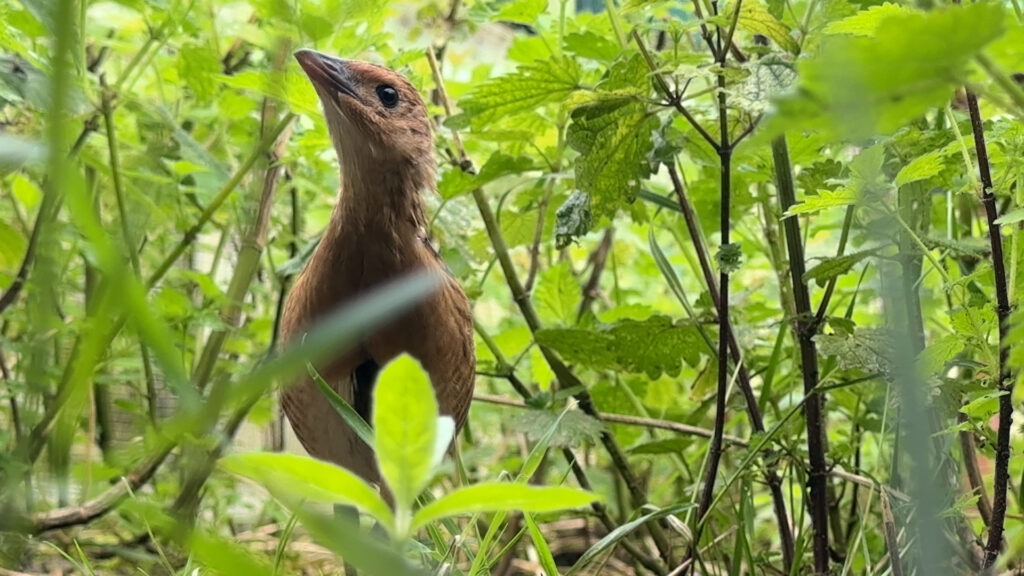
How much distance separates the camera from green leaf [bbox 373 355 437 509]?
32cm

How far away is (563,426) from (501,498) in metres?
0.63

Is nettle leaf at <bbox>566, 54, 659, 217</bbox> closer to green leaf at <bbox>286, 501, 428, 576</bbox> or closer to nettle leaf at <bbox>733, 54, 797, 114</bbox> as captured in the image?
nettle leaf at <bbox>733, 54, 797, 114</bbox>

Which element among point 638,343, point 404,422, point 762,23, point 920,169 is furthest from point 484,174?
point 404,422

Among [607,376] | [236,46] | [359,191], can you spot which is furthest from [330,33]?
[607,376]

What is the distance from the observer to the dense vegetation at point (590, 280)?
328 mm

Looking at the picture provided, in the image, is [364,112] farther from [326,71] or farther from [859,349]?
[859,349]

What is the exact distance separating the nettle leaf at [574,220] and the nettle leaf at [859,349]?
0.78ft

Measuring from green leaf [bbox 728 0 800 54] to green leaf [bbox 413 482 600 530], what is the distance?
1.79 feet

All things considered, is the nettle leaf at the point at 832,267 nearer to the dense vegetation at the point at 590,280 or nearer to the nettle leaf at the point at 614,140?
the dense vegetation at the point at 590,280

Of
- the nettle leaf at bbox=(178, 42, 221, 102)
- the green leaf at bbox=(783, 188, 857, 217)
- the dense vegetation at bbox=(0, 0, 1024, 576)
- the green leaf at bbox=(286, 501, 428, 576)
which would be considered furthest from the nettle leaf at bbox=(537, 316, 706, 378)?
the green leaf at bbox=(286, 501, 428, 576)

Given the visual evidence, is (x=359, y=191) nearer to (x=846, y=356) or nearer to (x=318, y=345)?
(x=846, y=356)

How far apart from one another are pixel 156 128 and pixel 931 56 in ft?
4.07

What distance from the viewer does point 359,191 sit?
0.96m

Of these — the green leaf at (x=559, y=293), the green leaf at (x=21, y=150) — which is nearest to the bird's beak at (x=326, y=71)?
the green leaf at (x=559, y=293)
